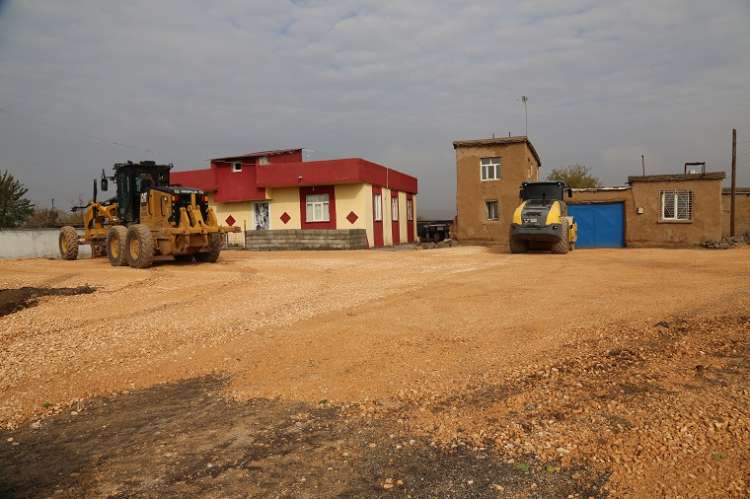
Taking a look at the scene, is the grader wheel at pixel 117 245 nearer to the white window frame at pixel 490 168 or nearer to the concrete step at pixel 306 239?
the concrete step at pixel 306 239

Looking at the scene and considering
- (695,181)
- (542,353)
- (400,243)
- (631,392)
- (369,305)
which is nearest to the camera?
(631,392)

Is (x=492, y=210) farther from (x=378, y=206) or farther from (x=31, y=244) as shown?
(x=31, y=244)

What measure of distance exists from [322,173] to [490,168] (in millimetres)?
8402

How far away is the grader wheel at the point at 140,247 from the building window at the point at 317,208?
41.1ft

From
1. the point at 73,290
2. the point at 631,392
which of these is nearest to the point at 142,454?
the point at 631,392

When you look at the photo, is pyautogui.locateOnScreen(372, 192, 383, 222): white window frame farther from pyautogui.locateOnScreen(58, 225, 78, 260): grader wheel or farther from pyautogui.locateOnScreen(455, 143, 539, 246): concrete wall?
pyautogui.locateOnScreen(58, 225, 78, 260): grader wheel

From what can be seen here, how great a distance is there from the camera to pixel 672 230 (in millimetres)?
23016

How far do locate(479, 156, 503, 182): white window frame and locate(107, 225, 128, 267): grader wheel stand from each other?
55.2 ft

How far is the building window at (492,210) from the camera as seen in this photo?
25.9 metres

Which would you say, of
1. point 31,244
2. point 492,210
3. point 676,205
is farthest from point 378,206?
point 31,244

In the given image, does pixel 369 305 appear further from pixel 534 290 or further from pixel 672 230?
pixel 672 230

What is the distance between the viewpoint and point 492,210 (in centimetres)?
2605

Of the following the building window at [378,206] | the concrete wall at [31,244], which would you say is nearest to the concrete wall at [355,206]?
the building window at [378,206]

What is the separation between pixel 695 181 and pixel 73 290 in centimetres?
2364
